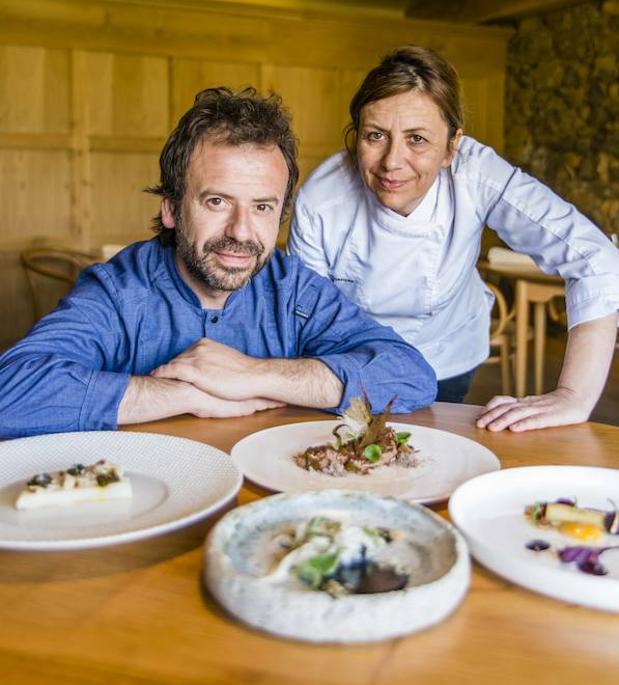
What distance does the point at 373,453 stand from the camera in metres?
1.34

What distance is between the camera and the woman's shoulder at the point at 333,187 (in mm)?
2268

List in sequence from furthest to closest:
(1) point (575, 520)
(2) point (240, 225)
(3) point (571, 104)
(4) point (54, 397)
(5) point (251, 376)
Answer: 1. (3) point (571, 104)
2. (2) point (240, 225)
3. (5) point (251, 376)
4. (4) point (54, 397)
5. (1) point (575, 520)

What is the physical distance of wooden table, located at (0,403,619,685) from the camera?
83 cm

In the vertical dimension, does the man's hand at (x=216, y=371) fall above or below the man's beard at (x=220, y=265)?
below

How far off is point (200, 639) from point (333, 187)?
5.14 feet

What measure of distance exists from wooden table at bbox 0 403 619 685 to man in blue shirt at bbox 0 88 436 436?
1.81 feet

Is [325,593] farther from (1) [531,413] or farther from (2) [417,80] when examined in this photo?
(2) [417,80]

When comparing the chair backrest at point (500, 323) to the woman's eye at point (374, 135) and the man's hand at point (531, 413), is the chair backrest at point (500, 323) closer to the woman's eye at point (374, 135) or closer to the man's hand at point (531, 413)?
the woman's eye at point (374, 135)

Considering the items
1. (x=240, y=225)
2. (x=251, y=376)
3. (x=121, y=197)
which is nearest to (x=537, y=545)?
(x=251, y=376)

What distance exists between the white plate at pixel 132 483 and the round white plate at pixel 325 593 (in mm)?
96

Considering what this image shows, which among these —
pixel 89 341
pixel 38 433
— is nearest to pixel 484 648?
pixel 38 433

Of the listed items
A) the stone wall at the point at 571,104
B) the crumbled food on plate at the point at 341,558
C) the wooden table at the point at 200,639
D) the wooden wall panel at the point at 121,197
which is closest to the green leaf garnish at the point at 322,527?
the crumbled food on plate at the point at 341,558

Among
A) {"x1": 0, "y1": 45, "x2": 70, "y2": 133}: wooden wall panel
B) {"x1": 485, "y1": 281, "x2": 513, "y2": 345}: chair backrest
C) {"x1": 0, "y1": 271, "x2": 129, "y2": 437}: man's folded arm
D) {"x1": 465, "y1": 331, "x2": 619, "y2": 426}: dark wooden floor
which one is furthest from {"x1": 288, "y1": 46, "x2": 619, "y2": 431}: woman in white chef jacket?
{"x1": 0, "y1": 45, "x2": 70, "y2": 133}: wooden wall panel

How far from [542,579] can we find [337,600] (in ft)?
0.80
